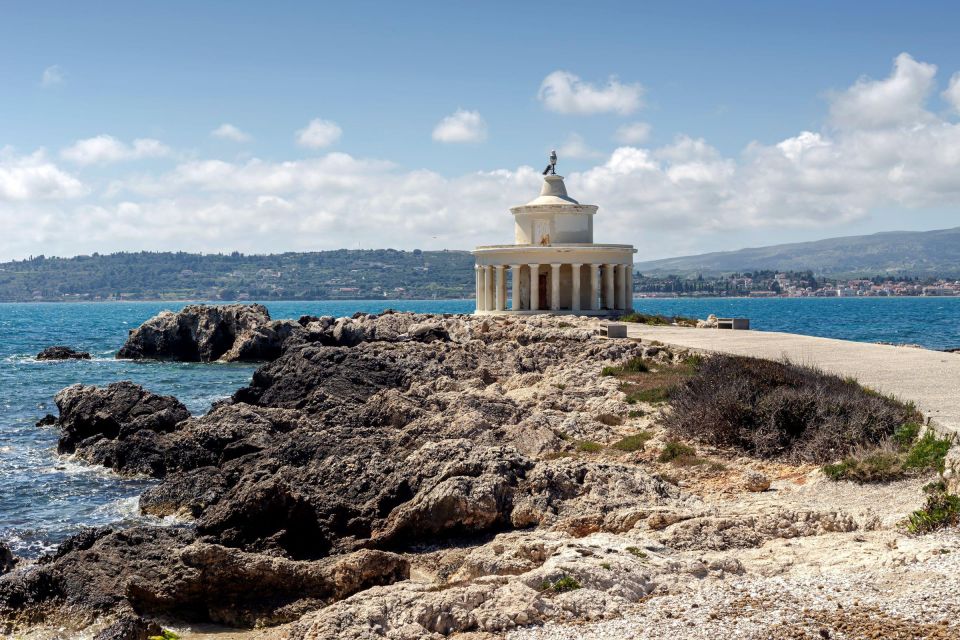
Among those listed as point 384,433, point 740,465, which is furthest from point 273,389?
point 740,465

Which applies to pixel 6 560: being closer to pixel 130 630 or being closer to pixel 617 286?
pixel 130 630

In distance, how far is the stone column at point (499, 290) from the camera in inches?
1640

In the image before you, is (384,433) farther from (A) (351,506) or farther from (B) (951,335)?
(B) (951,335)

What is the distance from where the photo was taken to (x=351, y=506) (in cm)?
1371

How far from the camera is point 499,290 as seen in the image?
41.8 meters

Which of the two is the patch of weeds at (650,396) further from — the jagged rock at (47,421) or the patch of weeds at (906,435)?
the jagged rock at (47,421)

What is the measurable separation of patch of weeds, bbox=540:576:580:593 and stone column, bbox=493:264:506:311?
3227cm

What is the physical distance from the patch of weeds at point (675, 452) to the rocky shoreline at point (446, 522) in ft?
0.40

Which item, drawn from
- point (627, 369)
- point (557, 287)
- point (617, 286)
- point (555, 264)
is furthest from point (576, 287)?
point (627, 369)

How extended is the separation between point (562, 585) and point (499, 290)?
3272 centimetres

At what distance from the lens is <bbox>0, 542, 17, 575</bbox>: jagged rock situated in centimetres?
1356

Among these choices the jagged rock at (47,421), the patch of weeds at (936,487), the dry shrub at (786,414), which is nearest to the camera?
the patch of weeds at (936,487)

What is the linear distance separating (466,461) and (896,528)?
233 inches

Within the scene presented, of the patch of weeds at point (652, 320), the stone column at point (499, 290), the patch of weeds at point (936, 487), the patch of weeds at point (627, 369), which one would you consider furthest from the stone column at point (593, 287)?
the patch of weeds at point (936, 487)
